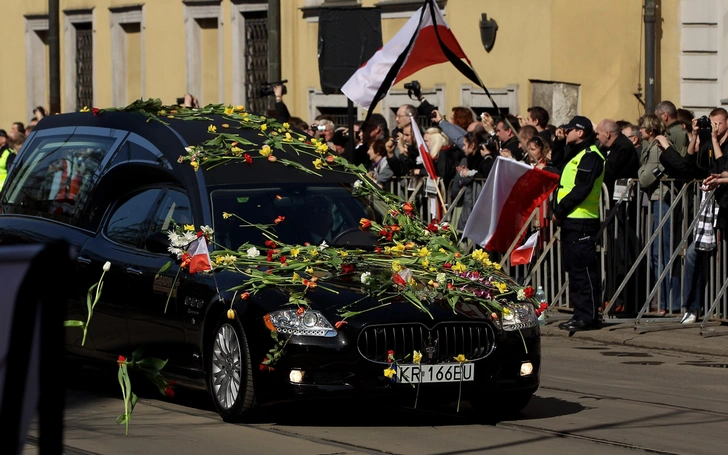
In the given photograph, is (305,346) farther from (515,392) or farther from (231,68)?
(231,68)

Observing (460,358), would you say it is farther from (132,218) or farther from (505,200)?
(505,200)

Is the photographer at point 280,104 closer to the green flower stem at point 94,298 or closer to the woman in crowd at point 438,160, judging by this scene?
the woman in crowd at point 438,160

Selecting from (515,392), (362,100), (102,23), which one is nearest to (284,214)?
(515,392)

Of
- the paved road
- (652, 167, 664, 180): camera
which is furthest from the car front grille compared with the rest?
(652, 167, 664, 180): camera

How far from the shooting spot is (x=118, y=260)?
9.55 m

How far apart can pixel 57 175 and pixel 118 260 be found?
1449mm

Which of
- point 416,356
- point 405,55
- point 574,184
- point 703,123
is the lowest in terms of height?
point 416,356

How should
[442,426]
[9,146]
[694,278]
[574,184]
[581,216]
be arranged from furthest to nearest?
[9,146]
[694,278]
[581,216]
[574,184]
[442,426]

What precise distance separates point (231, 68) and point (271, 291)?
20504mm

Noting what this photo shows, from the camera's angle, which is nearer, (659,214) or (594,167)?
(594,167)

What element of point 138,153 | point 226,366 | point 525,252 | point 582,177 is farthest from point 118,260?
point 525,252

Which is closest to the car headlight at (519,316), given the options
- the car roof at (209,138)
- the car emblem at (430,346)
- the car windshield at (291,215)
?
the car emblem at (430,346)

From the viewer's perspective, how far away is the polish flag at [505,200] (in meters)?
13.9

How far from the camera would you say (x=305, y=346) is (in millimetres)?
8227
